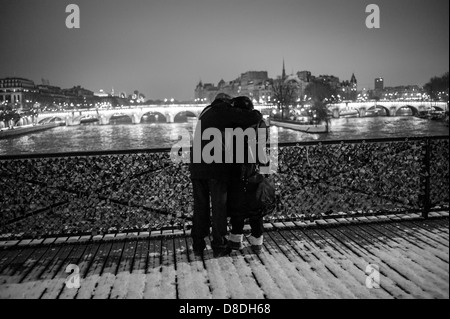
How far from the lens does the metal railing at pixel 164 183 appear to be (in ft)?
17.0

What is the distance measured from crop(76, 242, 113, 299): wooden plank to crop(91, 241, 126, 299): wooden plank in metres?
0.04

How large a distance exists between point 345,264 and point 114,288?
2.55 m

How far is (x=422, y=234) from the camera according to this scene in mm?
4762

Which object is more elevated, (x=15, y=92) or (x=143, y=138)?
(x=15, y=92)

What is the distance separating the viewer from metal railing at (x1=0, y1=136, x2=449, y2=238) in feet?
17.0

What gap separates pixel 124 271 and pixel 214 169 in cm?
155

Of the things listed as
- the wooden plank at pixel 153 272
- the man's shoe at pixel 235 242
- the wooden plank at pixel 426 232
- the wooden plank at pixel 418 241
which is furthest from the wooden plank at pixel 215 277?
the wooden plank at pixel 426 232

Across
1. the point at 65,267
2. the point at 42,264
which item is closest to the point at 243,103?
the point at 65,267

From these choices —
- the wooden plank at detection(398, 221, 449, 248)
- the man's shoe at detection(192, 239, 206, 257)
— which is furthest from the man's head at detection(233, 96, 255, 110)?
the wooden plank at detection(398, 221, 449, 248)

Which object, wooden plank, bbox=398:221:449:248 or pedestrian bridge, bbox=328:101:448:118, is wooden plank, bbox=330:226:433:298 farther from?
pedestrian bridge, bbox=328:101:448:118

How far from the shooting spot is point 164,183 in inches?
214

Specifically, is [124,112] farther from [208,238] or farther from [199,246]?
[199,246]

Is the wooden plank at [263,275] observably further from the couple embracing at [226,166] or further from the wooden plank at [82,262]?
the wooden plank at [82,262]
